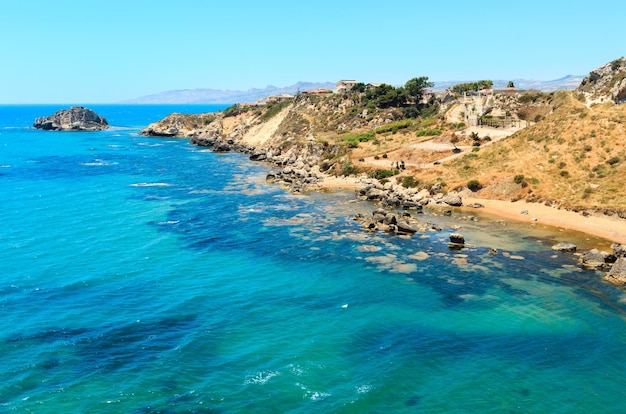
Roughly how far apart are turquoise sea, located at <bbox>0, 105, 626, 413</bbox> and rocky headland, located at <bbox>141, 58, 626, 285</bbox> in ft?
25.2

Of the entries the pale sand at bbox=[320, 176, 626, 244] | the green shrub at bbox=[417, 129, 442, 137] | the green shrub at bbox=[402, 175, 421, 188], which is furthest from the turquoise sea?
the green shrub at bbox=[417, 129, 442, 137]

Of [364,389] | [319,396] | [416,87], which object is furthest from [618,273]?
[416,87]

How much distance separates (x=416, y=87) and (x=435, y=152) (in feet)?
210

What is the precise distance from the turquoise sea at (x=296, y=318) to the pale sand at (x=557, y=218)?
3351mm

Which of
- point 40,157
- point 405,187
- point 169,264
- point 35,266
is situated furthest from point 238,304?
point 40,157

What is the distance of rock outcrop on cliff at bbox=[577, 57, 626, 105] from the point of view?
94.5 metres

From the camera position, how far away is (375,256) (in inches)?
2245

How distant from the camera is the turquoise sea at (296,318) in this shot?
3119cm

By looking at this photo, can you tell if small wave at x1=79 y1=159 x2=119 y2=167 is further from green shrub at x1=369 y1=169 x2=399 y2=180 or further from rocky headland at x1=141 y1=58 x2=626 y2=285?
green shrub at x1=369 y1=169 x2=399 y2=180

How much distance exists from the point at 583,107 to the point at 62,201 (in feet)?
318

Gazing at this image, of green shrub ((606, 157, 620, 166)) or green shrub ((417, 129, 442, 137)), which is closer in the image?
green shrub ((606, 157, 620, 166))

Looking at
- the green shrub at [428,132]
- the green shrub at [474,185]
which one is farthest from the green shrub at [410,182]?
the green shrub at [428,132]

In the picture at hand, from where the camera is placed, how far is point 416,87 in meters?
161

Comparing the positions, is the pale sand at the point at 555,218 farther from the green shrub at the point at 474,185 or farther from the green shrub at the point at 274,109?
the green shrub at the point at 274,109
